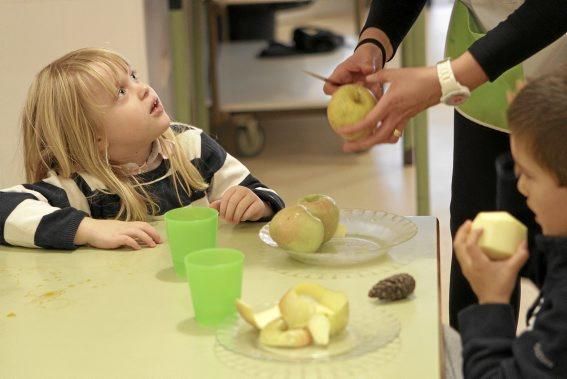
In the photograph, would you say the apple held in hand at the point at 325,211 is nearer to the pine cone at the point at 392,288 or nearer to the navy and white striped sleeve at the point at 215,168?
the pine cone at the point at 392,288

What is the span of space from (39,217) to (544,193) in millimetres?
803

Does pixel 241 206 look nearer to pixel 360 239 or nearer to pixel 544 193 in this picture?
pixel 360 239

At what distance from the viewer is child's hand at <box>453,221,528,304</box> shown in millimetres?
1032

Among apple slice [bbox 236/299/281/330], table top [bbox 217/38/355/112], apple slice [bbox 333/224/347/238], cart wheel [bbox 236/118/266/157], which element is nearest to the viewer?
apple slice [bbox 236/299/281/330]

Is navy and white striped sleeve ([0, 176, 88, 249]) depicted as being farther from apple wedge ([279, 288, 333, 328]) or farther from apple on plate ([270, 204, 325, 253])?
apple wedge ([279, 288, 333, 328])

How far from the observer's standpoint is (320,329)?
103cm

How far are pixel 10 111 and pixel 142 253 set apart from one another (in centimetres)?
130

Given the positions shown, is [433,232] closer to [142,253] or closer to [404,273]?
[404,273]

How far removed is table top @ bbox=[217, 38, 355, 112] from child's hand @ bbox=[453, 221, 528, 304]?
2.82 m

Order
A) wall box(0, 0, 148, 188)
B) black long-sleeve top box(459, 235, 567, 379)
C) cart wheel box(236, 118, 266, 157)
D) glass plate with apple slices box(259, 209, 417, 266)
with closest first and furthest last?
1. black long-sleeve top box(459, 235, 567, 379)
2. glass plate with apple slices box(259, 209, 417, 266)
3. wall box(0, 0, 148, 188)
4. cart wheel box(236, 118, 266, 157)

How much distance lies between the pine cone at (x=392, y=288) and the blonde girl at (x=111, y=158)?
397 millimetres

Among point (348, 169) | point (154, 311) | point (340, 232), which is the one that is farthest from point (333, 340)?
point (348, 169)

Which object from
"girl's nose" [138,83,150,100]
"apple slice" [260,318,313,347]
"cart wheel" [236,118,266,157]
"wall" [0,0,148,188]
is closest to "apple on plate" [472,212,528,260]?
"apple slice" [260,318,313,347]

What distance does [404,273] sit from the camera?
3.99ft
